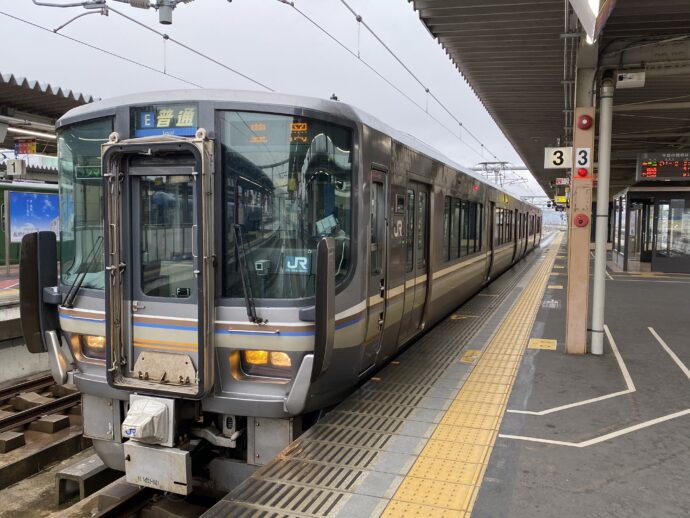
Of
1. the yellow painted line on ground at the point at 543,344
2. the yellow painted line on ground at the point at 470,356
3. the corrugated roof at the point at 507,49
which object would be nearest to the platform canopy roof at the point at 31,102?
the corrugated roof at the point at 507,49

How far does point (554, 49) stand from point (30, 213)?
36.0ft

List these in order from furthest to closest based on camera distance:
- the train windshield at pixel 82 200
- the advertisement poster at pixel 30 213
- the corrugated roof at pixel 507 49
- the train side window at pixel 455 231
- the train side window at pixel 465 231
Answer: the advertisement poster at pixel 30 213
the train side window at pixel 465 231
the train side window at pixel 455 231
the corrugated roof at pixel 507 49
the train windshield at pixel 82 200

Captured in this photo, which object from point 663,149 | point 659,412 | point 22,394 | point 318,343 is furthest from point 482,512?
point 663,149

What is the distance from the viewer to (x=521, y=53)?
9281 mm

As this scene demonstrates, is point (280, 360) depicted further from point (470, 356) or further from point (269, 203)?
point (470, 356)

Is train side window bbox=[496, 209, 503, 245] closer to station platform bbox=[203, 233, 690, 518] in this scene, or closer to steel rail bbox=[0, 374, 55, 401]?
station platform bbox=[203, 233, 690, 518]

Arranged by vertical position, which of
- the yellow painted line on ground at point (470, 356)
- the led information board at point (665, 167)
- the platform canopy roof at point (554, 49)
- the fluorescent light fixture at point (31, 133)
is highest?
the platform canopy roof at point (554, 49)

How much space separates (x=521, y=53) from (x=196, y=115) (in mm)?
6587

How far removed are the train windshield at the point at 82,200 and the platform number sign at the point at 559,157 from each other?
6.06m

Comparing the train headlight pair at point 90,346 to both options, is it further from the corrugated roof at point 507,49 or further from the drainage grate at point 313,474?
the corrugated roof at point 507,49

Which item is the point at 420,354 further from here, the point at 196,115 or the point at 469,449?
the point at 196,115

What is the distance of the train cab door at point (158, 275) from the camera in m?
4.28

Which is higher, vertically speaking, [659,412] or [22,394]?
[659,412]

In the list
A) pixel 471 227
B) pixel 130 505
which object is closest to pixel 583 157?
pixel 471 227
